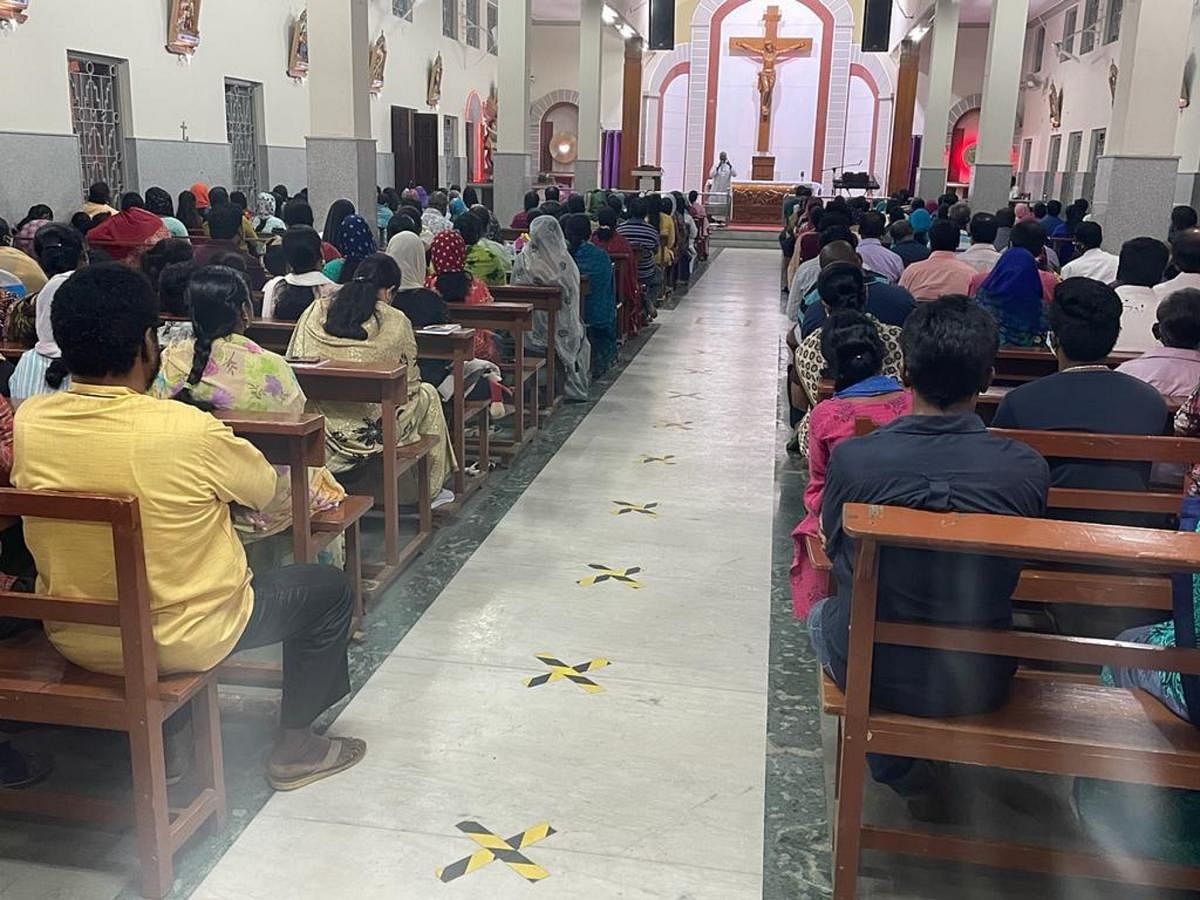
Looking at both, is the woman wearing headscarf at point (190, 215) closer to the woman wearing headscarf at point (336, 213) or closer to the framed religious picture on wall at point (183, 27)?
the woman wearing headscarf at point (336, 213)

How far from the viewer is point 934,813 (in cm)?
250

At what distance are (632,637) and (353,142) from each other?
576 centimetres

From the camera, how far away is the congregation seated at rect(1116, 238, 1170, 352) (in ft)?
15.8

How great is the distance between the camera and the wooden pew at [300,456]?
2.61 metres

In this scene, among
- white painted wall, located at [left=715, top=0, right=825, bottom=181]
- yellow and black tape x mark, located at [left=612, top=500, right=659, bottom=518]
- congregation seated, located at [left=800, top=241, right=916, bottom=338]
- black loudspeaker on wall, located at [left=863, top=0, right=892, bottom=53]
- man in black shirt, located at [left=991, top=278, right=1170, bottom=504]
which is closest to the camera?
man in black shirt, located at [left=991, top=278, right=1170, bottom=504]

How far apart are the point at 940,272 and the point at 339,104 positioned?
15.0 ft

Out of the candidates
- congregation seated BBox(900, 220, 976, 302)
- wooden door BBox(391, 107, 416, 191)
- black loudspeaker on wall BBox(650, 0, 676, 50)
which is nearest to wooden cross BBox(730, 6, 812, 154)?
black loudspeaker on wall BBox(650, 0, 676, 50)

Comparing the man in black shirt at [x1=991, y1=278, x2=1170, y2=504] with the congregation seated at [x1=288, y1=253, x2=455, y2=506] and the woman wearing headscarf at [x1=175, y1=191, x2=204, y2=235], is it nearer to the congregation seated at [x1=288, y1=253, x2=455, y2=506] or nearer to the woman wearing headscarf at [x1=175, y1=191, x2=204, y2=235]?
the congregation seated at [x1=288, y1=253, x2=455, y2=506]

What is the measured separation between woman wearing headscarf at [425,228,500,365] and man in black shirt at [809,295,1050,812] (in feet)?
11.4

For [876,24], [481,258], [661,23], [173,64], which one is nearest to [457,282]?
[481,258]

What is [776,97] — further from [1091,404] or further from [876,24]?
[1091,404]

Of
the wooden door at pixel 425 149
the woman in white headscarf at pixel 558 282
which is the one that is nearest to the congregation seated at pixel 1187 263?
the woman in white headscarf at pixel 558 282

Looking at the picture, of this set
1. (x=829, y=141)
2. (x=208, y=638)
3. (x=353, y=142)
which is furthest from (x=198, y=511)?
(x=829, y=141)

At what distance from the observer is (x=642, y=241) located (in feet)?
31.0
